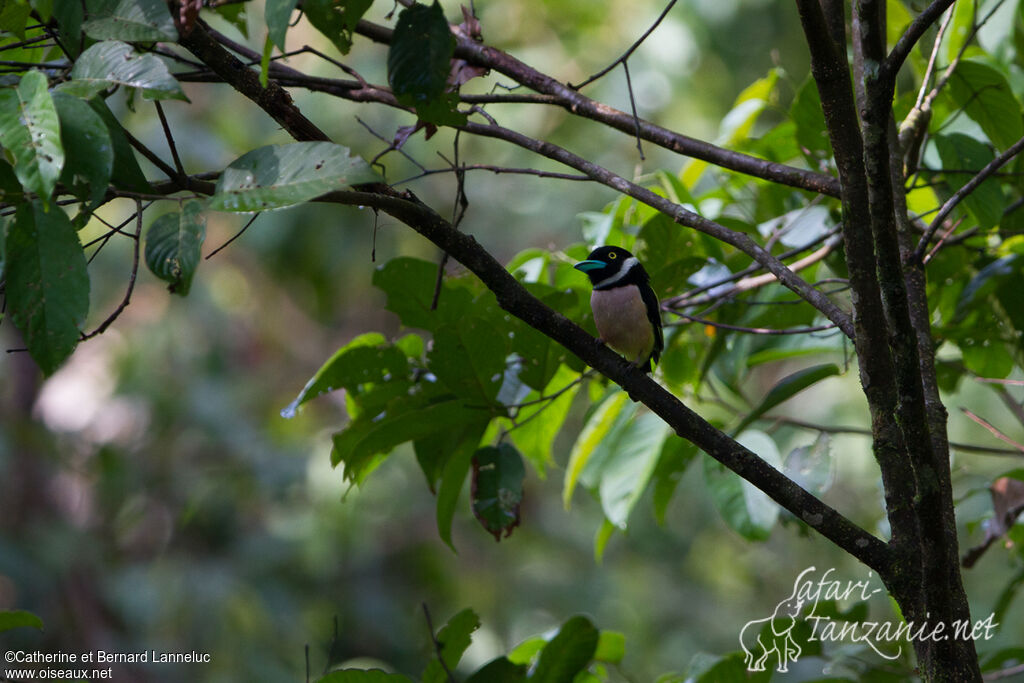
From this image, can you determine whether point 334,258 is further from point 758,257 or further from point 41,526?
point 758,257

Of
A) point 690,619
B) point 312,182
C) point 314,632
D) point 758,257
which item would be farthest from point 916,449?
point 690,619

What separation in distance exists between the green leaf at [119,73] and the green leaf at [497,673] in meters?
1.73

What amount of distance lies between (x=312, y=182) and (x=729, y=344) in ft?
8.16

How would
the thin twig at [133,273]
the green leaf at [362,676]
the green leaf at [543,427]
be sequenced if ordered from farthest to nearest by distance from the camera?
the green leaf at [543,427], the green leaf at [362,676], the thin twig at [133,273]

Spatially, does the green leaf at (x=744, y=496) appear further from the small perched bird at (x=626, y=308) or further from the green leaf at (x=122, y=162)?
the green leaf at (x=122, y=162)

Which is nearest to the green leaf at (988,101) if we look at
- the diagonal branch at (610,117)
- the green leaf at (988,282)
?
the green leaf at (988,282)

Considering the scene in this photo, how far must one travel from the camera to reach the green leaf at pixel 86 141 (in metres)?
1.49

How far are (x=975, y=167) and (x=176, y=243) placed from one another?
2558mm

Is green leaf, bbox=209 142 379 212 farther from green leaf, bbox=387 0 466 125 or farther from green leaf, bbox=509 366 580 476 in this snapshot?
green leaf, bbox=509 366 580 476

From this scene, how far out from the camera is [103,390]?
1083 centimetres

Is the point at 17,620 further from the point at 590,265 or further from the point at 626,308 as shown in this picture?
the point at 626,308

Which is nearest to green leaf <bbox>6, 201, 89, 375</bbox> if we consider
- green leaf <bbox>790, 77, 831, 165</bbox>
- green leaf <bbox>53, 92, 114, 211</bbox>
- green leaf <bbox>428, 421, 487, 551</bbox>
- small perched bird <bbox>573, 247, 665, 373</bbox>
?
green leaf <bbox>53, 92, 114, 211</bbox>

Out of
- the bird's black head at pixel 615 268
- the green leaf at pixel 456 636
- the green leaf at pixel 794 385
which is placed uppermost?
the bird's black head at pixel 615 268

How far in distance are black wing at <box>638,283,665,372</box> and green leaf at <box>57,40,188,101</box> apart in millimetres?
2266
